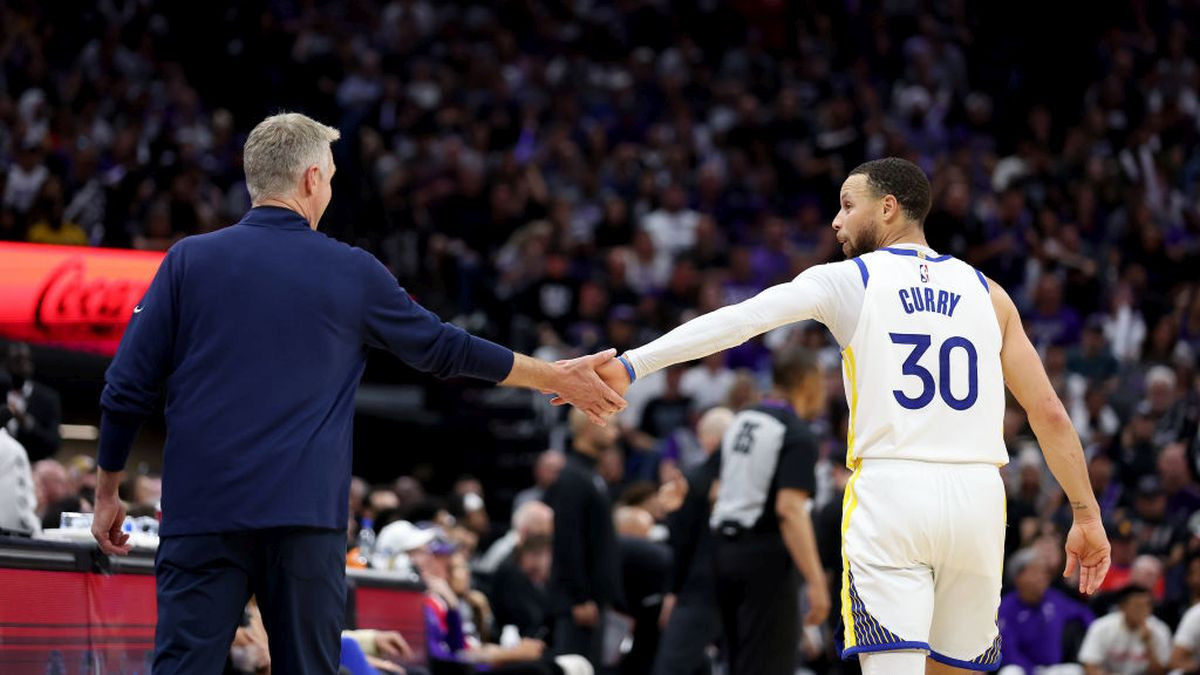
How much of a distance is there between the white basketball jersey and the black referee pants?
359cm

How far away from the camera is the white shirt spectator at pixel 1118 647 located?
1189cm

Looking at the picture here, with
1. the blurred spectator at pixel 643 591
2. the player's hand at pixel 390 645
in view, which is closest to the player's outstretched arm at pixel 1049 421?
the player's hand at pixel 390 645

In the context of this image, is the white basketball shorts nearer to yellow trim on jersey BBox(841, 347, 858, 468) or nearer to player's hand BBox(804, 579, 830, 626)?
yellow trim on jersey BBox(841, 347, 858, 468)

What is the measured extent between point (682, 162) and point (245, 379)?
15.3 m

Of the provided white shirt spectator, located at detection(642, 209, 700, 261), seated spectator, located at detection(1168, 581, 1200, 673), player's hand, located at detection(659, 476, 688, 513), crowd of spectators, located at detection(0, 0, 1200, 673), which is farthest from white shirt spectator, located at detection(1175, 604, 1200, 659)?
white shirt spectator, located at detection(642, 209, 700, 261)

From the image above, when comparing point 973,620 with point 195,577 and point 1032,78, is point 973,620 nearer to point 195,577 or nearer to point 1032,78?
point 195,577

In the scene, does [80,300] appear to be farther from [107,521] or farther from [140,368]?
[140,368]

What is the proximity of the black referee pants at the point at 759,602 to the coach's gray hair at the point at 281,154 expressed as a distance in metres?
4.50

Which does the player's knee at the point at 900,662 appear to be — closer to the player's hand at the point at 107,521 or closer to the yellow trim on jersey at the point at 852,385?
the yellow trim on jersey at the point at 852,385

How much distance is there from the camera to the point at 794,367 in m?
9.01

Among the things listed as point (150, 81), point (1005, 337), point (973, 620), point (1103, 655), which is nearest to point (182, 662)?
point (973, 620)

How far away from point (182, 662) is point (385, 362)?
12.6 m

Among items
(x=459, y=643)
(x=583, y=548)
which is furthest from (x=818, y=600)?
(x=459, y=643)

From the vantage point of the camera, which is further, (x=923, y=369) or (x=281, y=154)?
(x=923, y=369)
